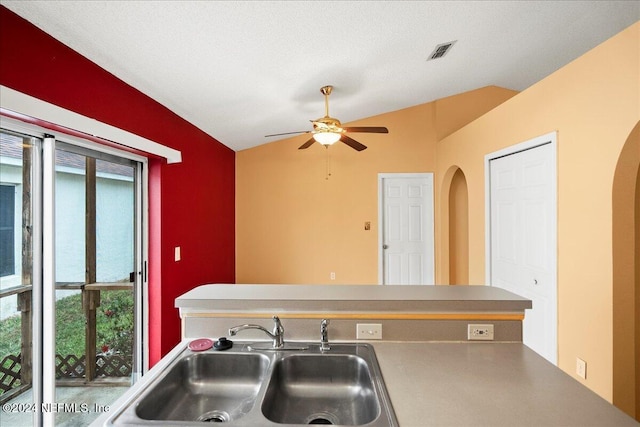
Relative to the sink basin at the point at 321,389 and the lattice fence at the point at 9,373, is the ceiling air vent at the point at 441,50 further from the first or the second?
the lattice fence at the point at 9,373

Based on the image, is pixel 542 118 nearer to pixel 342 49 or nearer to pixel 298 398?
pixel 342 49

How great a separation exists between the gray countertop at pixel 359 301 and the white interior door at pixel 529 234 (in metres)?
1.49

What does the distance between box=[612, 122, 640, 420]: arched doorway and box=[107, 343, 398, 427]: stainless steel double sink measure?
1.74 m

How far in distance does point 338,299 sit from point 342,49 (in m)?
1.90

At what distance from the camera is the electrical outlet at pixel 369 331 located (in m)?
1.37

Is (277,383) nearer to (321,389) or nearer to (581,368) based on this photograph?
(321,389)

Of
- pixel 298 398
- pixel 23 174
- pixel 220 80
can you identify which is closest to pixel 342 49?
pixel 220 80

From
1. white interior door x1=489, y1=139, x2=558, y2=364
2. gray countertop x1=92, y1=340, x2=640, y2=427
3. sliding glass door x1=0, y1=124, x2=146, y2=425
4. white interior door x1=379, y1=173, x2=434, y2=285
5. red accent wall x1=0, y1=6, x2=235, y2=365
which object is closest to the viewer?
gray countertop x1=92, y1=340, x2=640, y2=427

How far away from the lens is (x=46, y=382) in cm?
170

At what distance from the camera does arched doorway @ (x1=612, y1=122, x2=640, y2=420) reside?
1.88 meters

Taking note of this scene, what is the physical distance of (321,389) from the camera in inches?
49.3

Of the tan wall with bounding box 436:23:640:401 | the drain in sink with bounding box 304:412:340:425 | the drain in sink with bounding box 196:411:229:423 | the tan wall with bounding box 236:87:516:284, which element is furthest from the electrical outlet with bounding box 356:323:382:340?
the tan wall with bounding box 236:87:516:284

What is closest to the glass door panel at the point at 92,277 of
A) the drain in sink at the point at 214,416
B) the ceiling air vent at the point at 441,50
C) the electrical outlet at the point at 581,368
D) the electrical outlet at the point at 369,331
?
the drain in sink at the point at 214,416

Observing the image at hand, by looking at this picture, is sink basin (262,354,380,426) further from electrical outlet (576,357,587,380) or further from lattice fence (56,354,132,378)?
electrical outlet (576,357,587,380)
